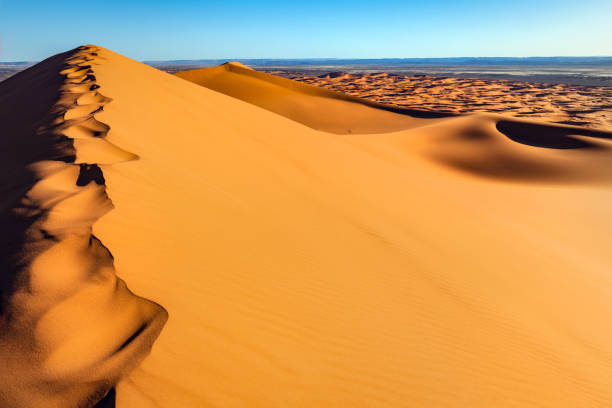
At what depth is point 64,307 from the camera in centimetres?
176

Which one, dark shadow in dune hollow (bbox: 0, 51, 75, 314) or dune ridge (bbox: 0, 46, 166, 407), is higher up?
dark shadow in dune hollow (bbox: 0, 51, 75, 314)

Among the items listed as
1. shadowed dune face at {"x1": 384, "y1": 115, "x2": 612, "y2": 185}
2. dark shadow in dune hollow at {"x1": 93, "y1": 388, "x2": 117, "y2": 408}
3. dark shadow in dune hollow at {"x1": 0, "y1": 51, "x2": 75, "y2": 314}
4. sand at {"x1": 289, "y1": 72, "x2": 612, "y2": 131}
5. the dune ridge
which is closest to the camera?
dark shadow in dune hollow at {"x1": 93, "y1": 388, "x2": 117, "y2": 408}

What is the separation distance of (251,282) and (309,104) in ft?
71.8

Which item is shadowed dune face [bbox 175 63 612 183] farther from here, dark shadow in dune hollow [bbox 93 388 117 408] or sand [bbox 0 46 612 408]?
dark shadow in dune hollow [bbox 93 388 117 408]

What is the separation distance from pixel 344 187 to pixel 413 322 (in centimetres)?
305

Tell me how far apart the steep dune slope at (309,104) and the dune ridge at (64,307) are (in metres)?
17.5

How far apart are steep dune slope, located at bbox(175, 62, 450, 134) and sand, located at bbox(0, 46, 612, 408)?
47.8 feet

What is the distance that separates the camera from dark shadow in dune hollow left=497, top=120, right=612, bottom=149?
14569 millimetres

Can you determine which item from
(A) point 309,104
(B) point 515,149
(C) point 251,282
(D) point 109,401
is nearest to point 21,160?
(C) point 251,282

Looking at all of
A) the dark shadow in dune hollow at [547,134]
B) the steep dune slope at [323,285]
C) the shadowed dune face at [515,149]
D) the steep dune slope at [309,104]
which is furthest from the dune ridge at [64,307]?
the steep dune slope at [309,104]

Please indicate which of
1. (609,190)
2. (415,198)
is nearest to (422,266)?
(415,198)

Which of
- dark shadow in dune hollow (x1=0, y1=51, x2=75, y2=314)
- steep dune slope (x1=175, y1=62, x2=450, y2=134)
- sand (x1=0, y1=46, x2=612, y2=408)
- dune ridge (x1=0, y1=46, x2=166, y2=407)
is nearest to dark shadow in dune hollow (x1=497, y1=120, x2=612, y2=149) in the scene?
steep dune slope (x1=175, y1=62, x2=450, y2=134)

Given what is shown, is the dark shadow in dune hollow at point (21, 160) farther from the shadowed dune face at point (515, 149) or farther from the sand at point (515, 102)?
the sand at point (515, 102)

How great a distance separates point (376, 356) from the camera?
2.21 metres
